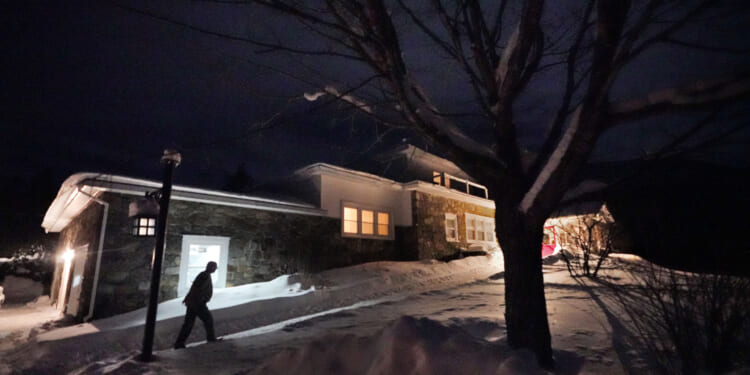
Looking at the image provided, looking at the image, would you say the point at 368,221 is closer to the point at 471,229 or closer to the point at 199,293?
the point at 471,229

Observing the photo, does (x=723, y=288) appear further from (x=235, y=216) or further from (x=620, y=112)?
(x=235, y=216)

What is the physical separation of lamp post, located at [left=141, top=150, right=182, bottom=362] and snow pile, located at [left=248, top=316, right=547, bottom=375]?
279 cm

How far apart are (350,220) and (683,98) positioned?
1303 centimetres

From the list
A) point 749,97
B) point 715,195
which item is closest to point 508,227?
point 749,97

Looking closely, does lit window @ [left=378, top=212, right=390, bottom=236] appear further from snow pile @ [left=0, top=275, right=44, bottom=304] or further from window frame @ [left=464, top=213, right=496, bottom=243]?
snow pile @ [left=0, top=275, right=44, bottom=304]

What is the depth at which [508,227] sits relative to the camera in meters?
3.88

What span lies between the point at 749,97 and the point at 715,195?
16.4 metres

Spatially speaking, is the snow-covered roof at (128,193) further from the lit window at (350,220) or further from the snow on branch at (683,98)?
the snow on branch at (683,98)

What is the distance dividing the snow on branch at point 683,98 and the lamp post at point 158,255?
255 inches

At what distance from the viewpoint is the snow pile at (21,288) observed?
64.1ft

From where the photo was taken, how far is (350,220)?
15.2 m

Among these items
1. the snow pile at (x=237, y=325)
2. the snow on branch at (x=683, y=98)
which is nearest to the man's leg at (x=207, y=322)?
the snow pile at (x=237, y=325)

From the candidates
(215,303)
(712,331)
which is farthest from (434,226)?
(712,331)

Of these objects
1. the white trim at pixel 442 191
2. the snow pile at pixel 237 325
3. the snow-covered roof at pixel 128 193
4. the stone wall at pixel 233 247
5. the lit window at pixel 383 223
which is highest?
the white trim at pixel 442 191
